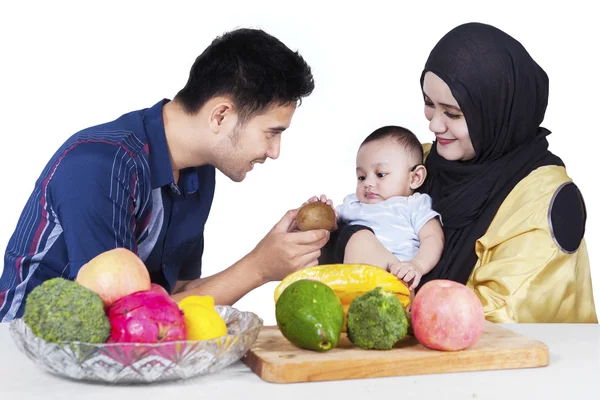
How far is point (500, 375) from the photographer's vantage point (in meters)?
1.50

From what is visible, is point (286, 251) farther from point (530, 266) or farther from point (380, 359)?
point (380, 359)

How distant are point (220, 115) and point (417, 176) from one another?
703 mm

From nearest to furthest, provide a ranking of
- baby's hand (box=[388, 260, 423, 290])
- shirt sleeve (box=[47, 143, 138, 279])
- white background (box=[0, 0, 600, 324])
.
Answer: shirt sleeve (box=[47, 143, 138, 279]) < baby's hand (box=[388, 260, 423, 290]) < white background (box=[0, 0, 600, 324])

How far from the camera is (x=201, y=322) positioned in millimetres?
1424

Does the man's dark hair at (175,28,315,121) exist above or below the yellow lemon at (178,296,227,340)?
above

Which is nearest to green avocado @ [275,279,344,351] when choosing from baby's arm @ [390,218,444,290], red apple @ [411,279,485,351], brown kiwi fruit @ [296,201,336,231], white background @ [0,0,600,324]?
red apple @ [411,279,485,351]

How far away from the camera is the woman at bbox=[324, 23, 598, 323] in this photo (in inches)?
91.5

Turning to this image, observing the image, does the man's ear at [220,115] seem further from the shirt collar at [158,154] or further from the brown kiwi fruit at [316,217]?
the brown kiwi fruit at [316,217]

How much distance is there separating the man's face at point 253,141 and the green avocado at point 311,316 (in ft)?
3.28

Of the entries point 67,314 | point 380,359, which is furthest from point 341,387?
point 67,314

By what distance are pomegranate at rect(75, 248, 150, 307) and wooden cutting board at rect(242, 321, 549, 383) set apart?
0.25m

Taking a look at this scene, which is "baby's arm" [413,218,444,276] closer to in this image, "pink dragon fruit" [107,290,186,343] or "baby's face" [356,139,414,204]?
"baby's face" [356,139,414,204]

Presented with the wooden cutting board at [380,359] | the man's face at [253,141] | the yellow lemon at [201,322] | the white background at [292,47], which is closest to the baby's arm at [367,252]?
the man's face at [253,141]

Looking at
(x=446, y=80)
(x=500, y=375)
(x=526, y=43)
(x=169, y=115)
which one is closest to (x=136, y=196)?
(x=169, y=115)
